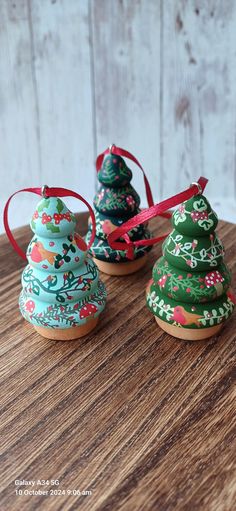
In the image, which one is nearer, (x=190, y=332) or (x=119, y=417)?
(x=119, y=417)

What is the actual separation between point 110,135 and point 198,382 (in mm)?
1187

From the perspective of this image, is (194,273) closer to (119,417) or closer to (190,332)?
(190,332)

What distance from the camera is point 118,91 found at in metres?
1.72

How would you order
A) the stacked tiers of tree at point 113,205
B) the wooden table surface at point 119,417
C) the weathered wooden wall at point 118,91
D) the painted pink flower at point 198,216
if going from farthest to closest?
the weathered wooden wall at point 118,91
the stacked tiers of tree at point 113,205
the painted pink flower at point 198,216
the wooden table surface at point 119,417

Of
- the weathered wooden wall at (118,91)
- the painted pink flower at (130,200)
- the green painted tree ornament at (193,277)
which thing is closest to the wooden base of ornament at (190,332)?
the green painted tree ornament at (193,277)

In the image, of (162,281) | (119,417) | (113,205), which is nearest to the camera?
(119,417)

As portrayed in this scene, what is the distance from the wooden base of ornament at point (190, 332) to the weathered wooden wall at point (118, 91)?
3.27 ft

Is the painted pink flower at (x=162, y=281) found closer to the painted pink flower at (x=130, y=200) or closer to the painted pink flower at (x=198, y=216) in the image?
the painted pink flower at (x=198, y=216)

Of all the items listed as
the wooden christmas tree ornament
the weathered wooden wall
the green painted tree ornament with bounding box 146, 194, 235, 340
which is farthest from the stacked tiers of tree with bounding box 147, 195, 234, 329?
the weathered wooden wall

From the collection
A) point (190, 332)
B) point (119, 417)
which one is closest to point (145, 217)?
point (190, 332)

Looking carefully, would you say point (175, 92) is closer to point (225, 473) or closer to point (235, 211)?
point (235, 211)

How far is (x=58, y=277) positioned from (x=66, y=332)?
0.31ft

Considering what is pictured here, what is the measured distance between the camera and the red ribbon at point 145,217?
79cm

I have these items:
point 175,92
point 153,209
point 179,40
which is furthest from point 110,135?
point 153,209
